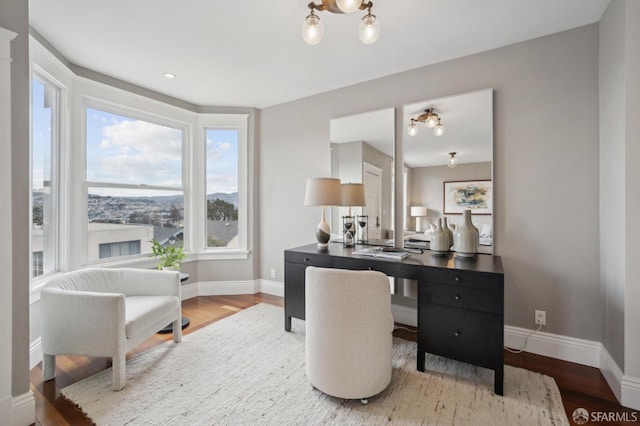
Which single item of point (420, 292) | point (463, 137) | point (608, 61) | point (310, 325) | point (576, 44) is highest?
point (576, 44)

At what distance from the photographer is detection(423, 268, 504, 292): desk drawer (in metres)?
1.79

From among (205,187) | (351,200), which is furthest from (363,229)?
(205,187)

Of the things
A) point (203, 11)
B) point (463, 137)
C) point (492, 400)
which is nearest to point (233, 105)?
point (203, 11)

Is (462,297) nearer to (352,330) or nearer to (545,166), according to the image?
(352,330)

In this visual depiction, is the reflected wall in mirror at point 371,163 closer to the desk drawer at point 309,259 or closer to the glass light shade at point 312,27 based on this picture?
the desk drawer at point 309,259

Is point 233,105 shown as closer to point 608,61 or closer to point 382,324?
point 382,324

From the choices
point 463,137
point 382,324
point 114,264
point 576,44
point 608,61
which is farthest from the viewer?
point 114,264

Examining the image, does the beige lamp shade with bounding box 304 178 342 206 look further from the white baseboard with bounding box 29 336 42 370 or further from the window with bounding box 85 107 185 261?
the white baseboard with bounding box 29 336 42 370

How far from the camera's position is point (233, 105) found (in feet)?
12.6

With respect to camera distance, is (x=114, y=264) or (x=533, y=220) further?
(x=114, y=264)

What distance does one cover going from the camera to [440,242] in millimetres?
2420

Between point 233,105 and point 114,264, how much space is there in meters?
2.34

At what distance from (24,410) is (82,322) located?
1.57 ft

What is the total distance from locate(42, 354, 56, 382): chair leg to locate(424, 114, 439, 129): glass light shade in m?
3.43
